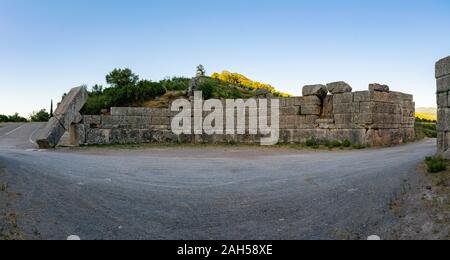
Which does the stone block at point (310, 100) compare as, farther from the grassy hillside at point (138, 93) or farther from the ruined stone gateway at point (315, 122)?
the grassy hillside at point (138, 93)

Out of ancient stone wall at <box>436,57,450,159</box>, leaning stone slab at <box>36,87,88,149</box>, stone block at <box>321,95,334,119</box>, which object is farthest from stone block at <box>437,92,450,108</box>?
leaning stone slab at <box>36,87,88,149</box>

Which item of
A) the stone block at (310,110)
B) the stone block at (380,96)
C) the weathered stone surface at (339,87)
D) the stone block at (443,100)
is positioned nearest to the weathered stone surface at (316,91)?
the weathered stone surface at (339,87)

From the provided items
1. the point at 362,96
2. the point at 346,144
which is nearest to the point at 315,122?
the point at 346,144

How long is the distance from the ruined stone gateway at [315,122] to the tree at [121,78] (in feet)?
21.3

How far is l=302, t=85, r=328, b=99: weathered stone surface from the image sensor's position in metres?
15.8

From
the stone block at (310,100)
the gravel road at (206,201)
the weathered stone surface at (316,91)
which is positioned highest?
the weathered stone surface at (316,91)

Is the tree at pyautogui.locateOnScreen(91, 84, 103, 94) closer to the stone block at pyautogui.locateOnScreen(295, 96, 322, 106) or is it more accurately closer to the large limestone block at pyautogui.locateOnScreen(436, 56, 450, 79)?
the stone block at pyautogui.locateOnScreen(295, 96, 322, 106)

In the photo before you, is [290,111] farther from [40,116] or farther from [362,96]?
[40,116]

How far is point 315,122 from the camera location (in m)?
15.8

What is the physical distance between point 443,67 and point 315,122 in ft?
27.6

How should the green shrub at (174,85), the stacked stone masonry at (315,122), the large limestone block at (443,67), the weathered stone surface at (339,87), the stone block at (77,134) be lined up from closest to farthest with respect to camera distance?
1. the large limestone block at (443,67)
2. the stacked stone masonry at (315,122)
3. the weathered stone surface at (339,87)
4. the stone block at (77,134)
5. the green shrub at (174,85)

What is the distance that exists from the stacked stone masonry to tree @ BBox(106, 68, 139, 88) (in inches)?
255

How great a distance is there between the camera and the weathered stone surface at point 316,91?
1577 centimetres
